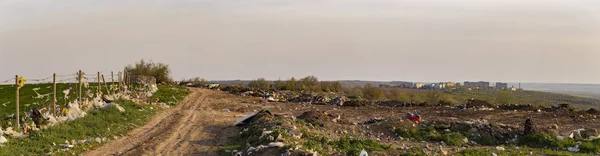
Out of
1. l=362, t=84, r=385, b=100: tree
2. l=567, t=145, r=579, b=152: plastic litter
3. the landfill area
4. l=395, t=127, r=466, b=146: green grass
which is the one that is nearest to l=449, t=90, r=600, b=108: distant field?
l=362, t=84, r=385, b=100: tree

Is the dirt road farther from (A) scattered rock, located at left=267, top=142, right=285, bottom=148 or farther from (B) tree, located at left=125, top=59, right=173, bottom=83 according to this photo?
(B) tree, located at left=125, top=59, right=173, bottom=83

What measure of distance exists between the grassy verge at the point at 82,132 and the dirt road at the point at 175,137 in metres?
0.37

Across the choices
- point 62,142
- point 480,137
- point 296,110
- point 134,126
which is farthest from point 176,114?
point 480,137

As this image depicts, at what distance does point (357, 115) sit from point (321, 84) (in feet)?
105

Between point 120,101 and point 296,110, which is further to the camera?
point 296,110

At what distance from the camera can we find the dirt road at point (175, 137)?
35.7 ft

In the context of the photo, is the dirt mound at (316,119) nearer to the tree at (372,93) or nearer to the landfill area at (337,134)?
the landfill area at (337,134)

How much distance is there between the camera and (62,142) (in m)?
11.1

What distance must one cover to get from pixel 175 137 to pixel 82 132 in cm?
233

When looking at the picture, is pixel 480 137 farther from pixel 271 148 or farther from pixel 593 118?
pixel 593 118

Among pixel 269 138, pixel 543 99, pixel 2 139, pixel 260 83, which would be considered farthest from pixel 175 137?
pixel 543 99

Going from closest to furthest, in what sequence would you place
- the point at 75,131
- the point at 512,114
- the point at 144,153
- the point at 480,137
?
the point at 144,153, the point at 75,131, the point at 480,137, the point at 512,114

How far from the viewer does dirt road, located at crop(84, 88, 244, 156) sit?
428 inches

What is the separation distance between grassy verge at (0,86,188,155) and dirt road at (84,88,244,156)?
374 millimetres
